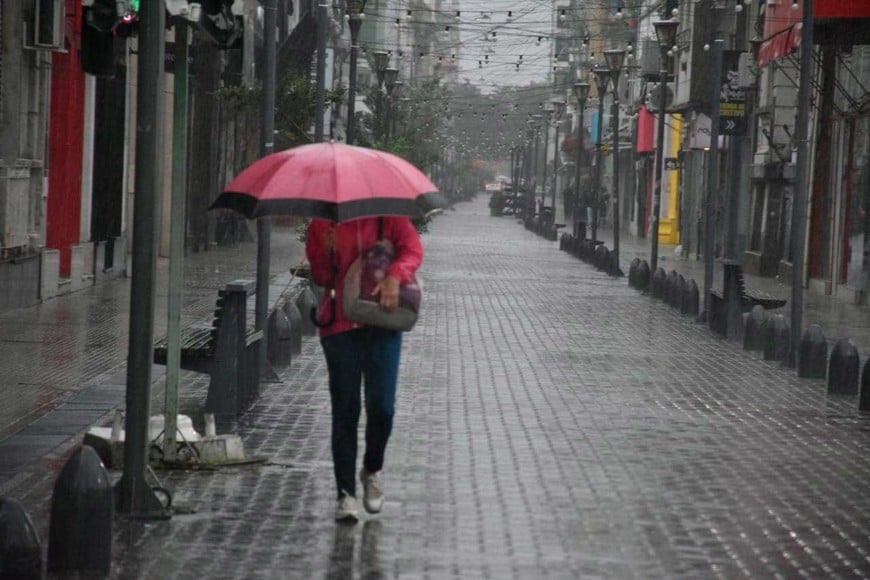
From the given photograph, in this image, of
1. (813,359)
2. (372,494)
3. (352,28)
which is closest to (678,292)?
(813,359)

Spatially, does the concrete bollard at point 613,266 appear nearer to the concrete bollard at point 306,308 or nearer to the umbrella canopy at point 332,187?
the concrete bollard at point 306,308

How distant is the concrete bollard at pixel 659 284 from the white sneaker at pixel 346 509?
66.1 feet

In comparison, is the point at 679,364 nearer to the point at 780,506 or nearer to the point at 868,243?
the point at 780,506

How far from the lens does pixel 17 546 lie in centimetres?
647

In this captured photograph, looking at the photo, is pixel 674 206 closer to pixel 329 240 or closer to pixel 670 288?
pixel 670 288

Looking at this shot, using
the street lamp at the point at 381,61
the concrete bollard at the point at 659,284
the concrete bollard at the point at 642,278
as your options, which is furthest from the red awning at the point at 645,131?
the concrete bollard at the point at 659,284

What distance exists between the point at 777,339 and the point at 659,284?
10.2 metres

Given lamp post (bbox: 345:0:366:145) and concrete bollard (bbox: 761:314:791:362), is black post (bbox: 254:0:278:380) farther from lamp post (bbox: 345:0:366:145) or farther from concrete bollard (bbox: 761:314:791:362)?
lamp post (bbox: 345:0:366:145)

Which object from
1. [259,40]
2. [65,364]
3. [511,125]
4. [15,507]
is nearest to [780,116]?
[259,40]

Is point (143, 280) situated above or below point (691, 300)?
above

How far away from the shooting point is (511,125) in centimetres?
15175

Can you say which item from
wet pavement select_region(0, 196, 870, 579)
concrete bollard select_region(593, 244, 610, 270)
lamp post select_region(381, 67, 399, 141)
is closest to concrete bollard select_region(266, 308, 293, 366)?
wet pavement select_region(0, 196, 870, 579)

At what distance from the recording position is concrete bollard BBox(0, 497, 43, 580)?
646cm

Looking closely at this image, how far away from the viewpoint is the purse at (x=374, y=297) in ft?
27.6
